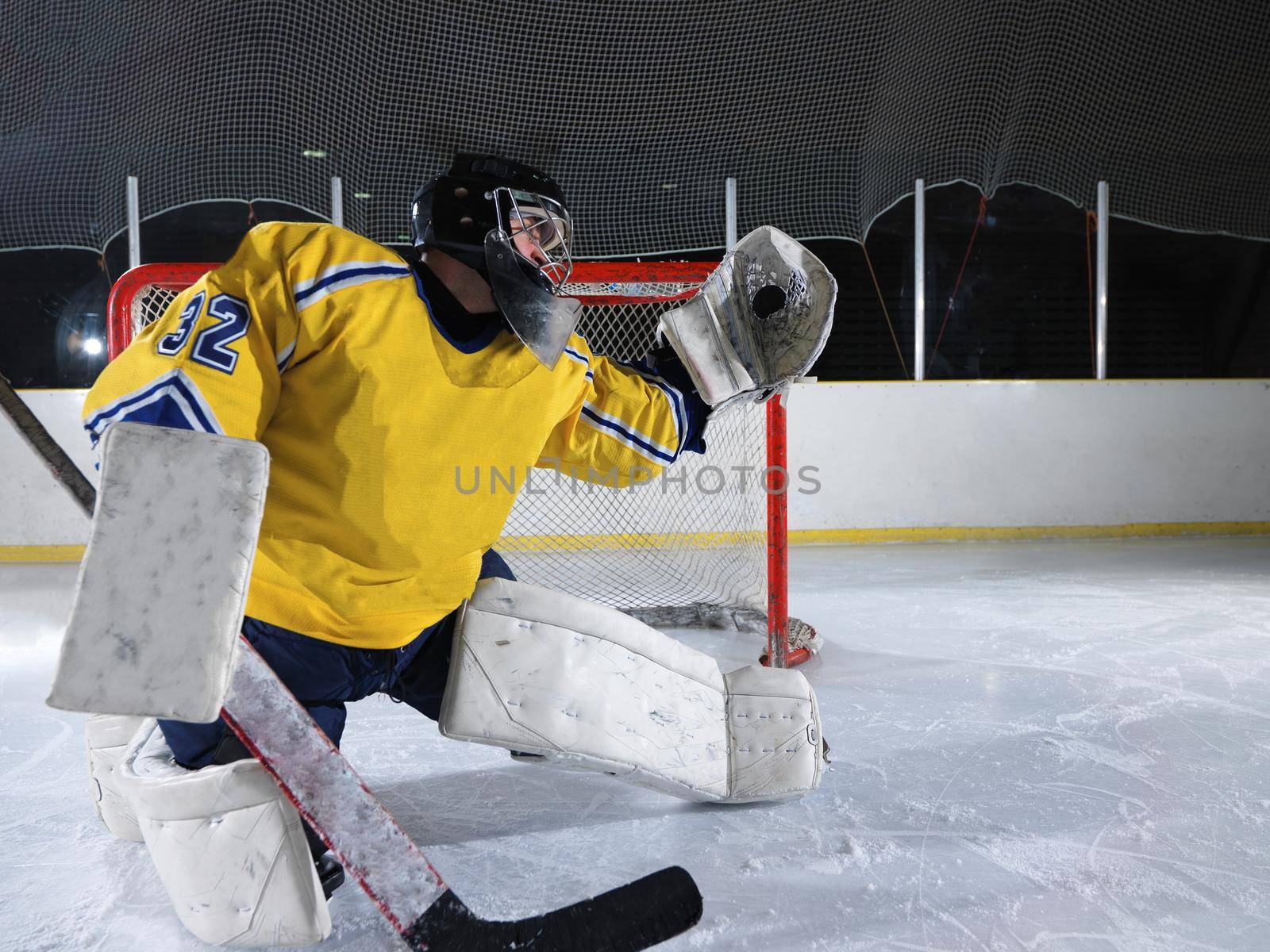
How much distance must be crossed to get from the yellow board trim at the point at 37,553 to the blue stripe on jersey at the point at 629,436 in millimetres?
4197

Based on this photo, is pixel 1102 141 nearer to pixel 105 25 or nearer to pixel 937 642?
pixel 937 642

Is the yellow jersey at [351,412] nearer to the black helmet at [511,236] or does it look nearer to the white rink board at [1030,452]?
the black helmet at [511,236]

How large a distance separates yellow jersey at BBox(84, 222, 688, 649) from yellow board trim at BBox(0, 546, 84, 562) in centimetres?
417

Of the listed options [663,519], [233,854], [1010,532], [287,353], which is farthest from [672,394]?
[1010,532]

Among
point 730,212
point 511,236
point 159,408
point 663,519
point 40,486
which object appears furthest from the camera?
point 730,212

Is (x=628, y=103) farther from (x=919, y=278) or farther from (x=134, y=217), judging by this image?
(x=134, y=217)

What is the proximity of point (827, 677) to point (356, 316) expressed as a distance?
161 cm

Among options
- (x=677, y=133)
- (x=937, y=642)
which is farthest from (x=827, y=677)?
(x=677, y=133)

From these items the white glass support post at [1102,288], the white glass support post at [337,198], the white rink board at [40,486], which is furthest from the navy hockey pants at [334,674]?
the white glass support post at [1102,288]

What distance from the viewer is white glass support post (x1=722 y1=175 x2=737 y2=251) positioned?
15.0ft

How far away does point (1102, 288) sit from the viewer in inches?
196

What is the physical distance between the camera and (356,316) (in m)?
1.02

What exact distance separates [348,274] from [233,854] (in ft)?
2.19

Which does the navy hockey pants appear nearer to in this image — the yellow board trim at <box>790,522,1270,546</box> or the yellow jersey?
the yellow jersey
